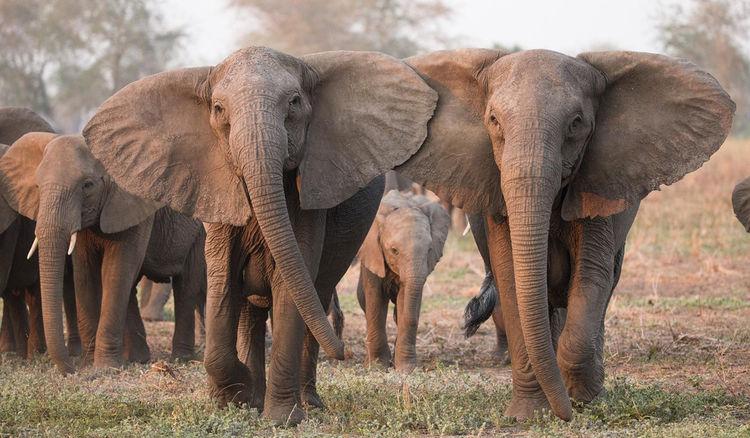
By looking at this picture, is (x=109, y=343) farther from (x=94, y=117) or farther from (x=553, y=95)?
(x=553, y=95)

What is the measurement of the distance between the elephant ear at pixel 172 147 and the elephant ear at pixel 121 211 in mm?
2655

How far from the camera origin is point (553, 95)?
6633 mm

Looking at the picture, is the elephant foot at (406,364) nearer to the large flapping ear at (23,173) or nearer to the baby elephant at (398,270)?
the baby elephant at (398,270)

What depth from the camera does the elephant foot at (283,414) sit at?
23.6 ft

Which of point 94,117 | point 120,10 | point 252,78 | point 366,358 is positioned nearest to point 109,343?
point 366,358

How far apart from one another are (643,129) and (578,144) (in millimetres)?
480

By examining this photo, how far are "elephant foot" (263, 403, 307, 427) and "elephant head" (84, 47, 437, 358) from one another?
2.69ft

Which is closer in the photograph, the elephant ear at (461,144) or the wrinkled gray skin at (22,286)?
the elephant ear at (461,144)

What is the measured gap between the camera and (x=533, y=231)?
6457mm

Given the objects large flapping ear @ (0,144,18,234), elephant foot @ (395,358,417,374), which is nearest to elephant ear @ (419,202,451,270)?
elephant foot @ (395,358,417,374)

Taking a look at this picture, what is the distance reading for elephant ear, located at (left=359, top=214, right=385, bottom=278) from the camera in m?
11.0

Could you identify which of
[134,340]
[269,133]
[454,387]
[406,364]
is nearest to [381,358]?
[406,364]

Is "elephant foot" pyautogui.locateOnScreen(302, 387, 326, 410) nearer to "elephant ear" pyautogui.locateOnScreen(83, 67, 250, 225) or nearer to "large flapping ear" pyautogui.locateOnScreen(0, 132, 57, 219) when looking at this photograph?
"elephant ear" pyautogui.locateOnScreen(83, 67, 250, 225)

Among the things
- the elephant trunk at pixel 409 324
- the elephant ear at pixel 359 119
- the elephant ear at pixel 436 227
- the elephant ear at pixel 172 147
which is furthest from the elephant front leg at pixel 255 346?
the elephant ear at pixel 436 227
